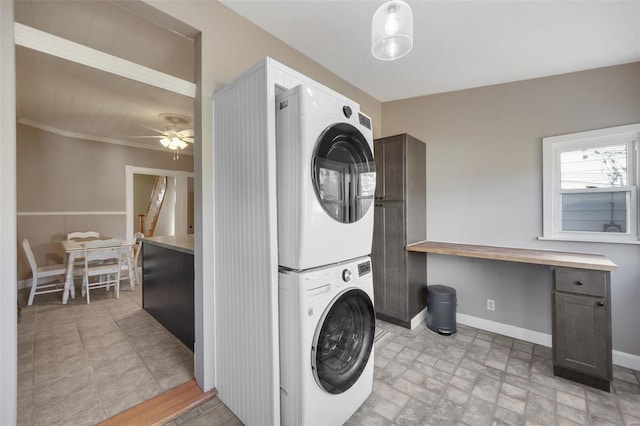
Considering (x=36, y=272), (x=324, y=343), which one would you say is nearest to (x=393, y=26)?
(x=324, y=343)

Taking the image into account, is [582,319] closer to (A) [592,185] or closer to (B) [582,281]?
→ (B) [582,281]

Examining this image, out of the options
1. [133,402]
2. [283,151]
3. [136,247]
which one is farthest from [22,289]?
[283,151]

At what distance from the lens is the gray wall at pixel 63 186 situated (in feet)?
13.5

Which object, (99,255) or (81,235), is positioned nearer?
(99,255)

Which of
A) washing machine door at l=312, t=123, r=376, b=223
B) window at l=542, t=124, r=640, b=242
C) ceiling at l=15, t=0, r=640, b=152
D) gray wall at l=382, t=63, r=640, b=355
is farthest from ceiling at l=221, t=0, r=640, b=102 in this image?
washing machine door at l=312, t=123, r=376, b=223

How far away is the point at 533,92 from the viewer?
2609 millimetres

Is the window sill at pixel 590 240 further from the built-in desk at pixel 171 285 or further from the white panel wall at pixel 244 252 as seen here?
the built-in desk at pixel 171 285

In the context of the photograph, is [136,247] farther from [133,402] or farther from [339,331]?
[339,331]

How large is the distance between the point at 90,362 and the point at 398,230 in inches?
120

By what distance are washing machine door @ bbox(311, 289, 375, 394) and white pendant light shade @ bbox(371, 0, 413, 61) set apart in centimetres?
140

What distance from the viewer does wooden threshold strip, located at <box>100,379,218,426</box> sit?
1540 millimetres

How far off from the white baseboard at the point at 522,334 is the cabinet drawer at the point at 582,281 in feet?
2.87

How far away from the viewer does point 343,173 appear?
58.1 inches

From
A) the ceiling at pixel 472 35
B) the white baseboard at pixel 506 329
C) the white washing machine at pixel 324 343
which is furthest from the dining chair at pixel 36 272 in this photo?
the white baseboard at pixel 506 329
